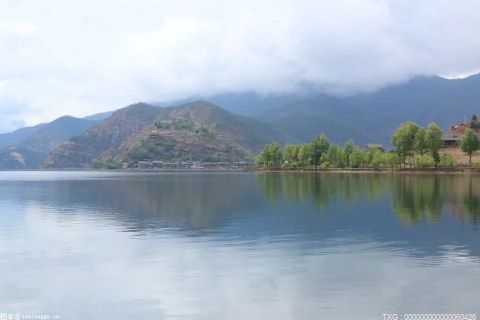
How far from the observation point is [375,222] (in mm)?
53688

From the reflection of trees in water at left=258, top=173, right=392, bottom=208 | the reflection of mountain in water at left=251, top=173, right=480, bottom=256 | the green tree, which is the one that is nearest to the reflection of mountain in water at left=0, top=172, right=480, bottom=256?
the reflection of mountain in water at left=251, top=173, right=480, bottom=256

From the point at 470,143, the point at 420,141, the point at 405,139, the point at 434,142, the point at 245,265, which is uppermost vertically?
the point at 405,139

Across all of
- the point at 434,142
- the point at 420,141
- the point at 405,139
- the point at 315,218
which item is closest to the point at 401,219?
the point at 315,218

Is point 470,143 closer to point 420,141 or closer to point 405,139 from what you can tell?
point 420,141

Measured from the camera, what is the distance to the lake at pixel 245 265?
2544 centimetres

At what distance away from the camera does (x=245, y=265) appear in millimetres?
33875

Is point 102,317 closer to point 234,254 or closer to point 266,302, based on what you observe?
point 266,302

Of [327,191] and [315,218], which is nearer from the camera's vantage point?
[315,218]

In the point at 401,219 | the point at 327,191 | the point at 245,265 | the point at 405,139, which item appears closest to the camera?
the point at 245,265

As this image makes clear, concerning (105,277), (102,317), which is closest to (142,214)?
(105,277)

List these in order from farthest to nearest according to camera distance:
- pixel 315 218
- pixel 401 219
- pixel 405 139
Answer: pixel 405 139 < pixel 315 218 < pixel 401 219

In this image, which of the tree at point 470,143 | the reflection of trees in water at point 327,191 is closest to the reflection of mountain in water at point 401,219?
the reflection of trees in water at point 327,191

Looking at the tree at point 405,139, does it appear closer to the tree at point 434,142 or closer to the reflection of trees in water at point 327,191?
the tree at point 434,142

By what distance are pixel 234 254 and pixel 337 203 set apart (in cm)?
3972
